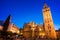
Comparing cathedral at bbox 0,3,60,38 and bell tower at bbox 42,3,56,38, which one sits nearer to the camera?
cathedral at bbox 0,3,60,38

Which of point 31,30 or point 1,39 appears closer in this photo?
point 1,39

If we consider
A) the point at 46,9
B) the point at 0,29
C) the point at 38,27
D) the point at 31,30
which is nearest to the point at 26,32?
the point at 31,30

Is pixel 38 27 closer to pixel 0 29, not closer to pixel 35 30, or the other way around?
pixel 35 30

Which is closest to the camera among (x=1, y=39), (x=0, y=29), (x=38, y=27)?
(x=1, y=39)

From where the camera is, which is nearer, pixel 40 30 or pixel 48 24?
pixel 40 30

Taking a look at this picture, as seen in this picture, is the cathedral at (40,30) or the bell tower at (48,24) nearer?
the cathedral at (40,30)

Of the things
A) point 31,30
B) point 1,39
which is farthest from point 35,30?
point 1,39

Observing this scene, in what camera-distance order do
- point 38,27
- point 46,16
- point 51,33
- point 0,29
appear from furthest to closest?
point 46,16, point 38,27, point 51,33, point 0,29

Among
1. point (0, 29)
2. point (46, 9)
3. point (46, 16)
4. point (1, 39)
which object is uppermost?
point (46, 9)

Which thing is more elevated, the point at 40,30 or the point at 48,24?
A: the point at 48,24

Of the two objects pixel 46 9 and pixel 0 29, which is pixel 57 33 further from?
pixel 0 29

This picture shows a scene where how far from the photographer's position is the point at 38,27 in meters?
70.0

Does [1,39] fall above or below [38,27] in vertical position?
below

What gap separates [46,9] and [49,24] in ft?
48.6
